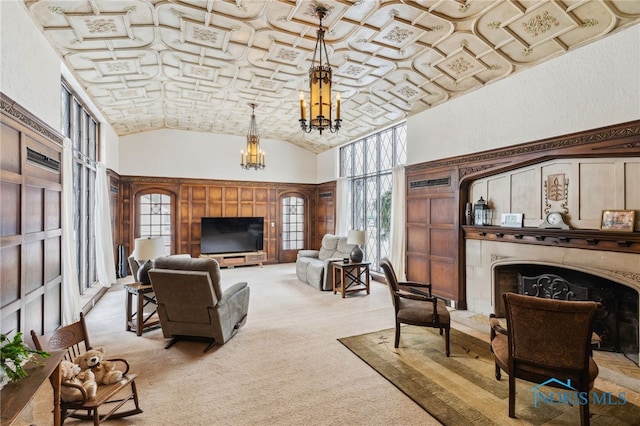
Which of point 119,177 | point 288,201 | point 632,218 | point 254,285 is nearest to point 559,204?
point 632,218

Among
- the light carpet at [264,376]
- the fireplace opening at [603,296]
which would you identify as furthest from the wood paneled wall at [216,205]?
the fireplace opening at [603,296]

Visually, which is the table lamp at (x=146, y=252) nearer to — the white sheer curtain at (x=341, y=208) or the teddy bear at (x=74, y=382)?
the teddy bear at (x=74, y=382)

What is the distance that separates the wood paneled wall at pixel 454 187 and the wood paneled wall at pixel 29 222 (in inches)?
211

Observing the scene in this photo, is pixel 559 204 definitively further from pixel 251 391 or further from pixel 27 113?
pixel 27 113

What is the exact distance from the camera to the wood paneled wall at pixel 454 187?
3.37m

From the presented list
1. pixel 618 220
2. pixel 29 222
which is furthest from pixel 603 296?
pixel 29 222

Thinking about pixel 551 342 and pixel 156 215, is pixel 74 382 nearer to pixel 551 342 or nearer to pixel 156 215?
pixel 551 342

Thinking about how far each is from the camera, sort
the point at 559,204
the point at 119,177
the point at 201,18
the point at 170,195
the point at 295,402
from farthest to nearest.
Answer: the point at 170,195 < the point at 119,177 < the point at 559,204 < the point at 201,18 < the point at 295,402

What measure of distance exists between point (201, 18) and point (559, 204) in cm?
471

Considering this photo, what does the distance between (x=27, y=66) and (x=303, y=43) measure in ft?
9.50

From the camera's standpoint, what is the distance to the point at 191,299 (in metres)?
3.55

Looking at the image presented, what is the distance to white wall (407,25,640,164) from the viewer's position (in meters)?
3.19

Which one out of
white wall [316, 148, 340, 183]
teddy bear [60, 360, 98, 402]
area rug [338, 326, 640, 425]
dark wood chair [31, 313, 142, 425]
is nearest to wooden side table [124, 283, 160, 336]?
dark wood chair [31, 313, 142, 425]

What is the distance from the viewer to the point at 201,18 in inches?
141
